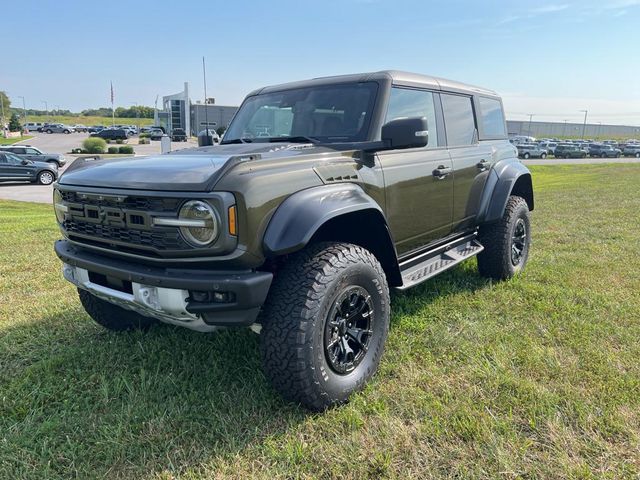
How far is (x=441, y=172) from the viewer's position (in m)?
3.85

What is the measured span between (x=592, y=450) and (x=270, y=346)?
1.60 metres

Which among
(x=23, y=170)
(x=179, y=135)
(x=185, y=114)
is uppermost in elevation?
(x=185, y=114)

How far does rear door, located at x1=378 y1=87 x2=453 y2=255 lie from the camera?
132 inches

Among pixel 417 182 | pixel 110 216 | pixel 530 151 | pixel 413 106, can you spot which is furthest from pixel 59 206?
pixel 530 151

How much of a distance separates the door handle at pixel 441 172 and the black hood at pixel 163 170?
3.61ft

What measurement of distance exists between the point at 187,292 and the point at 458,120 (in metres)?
3.04

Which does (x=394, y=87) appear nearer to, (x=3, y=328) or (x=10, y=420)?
(x=10, y=420)

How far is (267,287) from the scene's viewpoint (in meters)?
2.43

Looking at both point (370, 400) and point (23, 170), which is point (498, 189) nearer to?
point (370, 400)

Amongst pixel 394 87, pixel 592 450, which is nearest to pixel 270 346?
pixel 592 450

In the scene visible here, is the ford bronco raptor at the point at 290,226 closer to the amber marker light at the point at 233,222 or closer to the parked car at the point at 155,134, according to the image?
the amber marker light at the point at 233,222

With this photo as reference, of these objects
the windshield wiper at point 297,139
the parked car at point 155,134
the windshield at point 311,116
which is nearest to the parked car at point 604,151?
the parked car at point 155,134

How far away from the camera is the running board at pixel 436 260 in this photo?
140 inches

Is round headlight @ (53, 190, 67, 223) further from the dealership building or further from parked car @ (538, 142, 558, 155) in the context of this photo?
the dealership building
